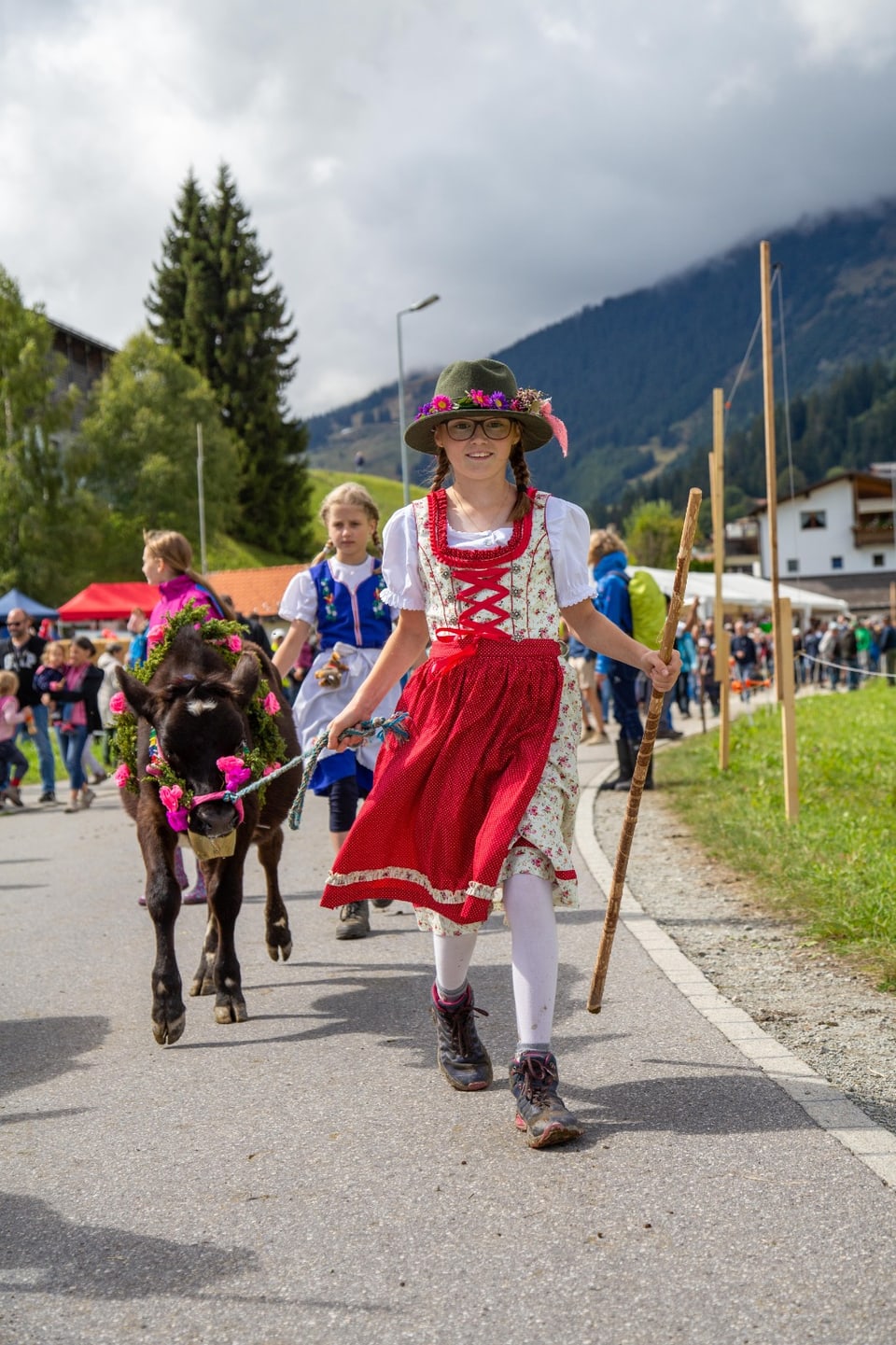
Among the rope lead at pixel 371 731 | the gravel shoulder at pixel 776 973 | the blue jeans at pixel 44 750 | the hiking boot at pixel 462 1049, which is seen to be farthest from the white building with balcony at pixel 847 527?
the hiking boot at pixel 462 1049

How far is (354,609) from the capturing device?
7.74 meters

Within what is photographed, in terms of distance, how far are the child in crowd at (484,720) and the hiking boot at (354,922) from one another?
270 cm

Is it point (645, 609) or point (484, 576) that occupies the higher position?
point (645, 609)

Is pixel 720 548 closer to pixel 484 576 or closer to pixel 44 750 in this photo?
pixel 44 750

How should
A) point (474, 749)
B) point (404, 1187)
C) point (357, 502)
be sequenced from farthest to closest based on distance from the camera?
point (357, 502) < point (474, 749) < point (404, 1187)

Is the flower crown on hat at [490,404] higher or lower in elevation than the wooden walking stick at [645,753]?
higher

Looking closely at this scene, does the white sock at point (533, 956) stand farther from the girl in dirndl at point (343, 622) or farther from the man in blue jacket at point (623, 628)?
the man in blue jacket at point (623, 628)

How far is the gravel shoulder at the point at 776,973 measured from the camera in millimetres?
4750

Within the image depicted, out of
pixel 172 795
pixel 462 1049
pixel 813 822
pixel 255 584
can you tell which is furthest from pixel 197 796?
pixel 255 584

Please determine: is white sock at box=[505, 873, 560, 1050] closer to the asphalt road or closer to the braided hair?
the asphalt road

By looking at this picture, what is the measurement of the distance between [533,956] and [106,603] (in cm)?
3863

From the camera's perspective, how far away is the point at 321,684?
7.85 m

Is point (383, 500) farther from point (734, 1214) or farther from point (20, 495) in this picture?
point (734, 1214)

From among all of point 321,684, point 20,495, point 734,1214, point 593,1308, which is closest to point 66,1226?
point 593,1308
